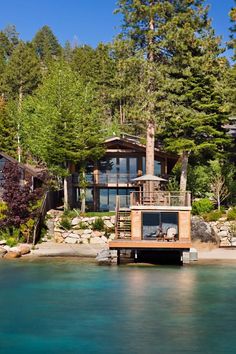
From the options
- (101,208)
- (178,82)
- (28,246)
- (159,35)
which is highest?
(159,35)

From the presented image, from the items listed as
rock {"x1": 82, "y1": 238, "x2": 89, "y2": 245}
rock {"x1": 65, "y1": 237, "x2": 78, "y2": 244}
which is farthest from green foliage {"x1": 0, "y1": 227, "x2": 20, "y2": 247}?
rock {"x1": 82, "y1": 238, "x2": 89, "y2": 245}

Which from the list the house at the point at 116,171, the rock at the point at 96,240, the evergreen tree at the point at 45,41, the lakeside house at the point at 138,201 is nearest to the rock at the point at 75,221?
the rock at the point at 96,240

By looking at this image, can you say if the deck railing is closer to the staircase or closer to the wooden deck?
the staircase

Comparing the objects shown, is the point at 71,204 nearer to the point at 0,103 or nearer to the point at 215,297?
the point at 215,297

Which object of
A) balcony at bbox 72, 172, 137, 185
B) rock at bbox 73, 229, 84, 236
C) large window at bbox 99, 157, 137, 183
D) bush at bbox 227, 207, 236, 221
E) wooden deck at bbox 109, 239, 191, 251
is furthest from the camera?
large window at bbox 99, 157, 137, 183

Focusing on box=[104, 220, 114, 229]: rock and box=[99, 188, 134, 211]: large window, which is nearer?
box=[104, 220, 114, 229]: rock

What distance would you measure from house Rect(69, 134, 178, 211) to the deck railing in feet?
30.3

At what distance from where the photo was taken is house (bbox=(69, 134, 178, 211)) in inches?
1852

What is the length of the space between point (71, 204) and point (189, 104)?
14.0 m

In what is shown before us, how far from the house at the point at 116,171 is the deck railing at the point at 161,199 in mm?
9250

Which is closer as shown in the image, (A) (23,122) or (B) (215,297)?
(B) (215,297)

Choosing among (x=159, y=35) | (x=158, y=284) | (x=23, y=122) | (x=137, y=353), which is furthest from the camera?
(x=23, y=122)

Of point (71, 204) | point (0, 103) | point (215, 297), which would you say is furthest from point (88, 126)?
point (0, 103)

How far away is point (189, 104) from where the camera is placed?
44.3 metres
